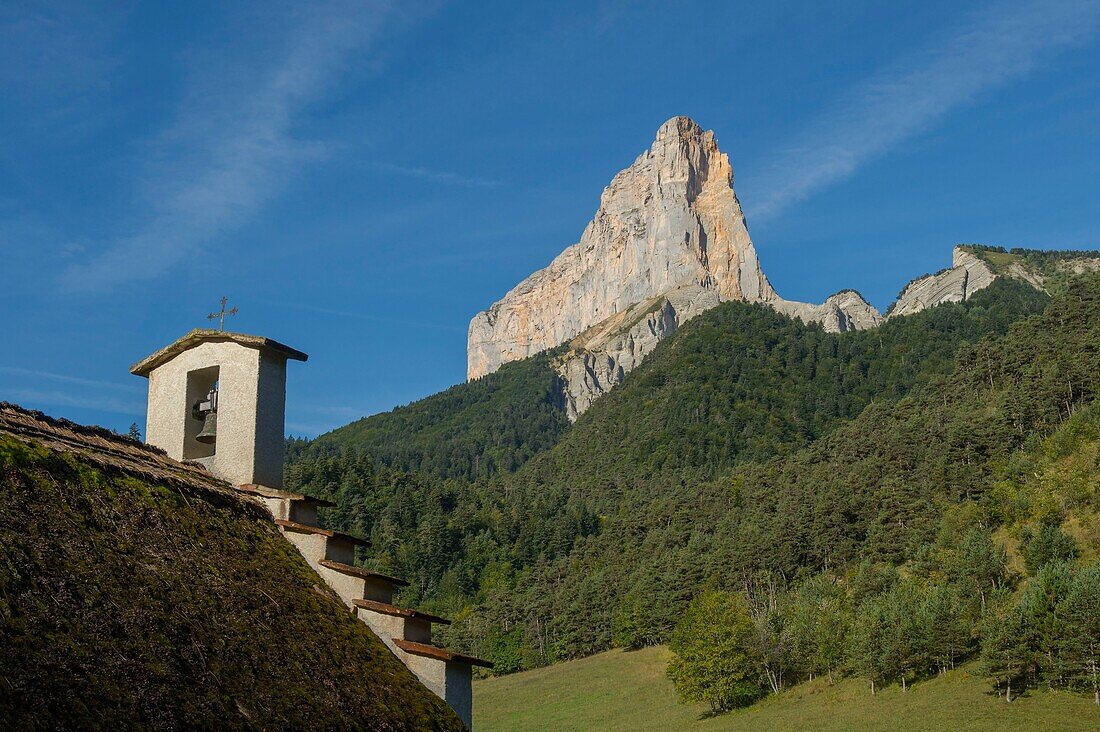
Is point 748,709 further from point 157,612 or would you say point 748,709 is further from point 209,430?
point 157,612

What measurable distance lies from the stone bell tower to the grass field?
48294 mm

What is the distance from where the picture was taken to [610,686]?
87250 millimetres

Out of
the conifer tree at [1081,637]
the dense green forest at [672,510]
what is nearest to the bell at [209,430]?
the conifer tree at [1081,637]

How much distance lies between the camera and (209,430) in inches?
604

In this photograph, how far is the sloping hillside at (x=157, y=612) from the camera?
Answer: 866 cm

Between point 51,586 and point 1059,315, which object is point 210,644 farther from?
point 1059,315

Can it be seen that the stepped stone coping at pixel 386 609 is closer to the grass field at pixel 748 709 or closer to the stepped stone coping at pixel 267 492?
the stepped stone coping at pixel 267 492

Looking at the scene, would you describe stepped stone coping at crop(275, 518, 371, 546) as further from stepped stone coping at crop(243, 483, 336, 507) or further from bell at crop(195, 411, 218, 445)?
bell at crop(195, 411, 218, 445)

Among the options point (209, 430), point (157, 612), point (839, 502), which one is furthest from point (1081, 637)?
point (157, 612)

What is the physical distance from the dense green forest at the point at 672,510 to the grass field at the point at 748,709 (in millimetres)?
8738

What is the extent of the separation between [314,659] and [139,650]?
2608mm

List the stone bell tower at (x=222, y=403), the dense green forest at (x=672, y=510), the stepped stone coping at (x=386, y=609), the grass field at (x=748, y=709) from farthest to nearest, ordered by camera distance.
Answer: the dense green forest at (x=672, y=510) < the grass field at (x=748, y=709) < the stone bell tower at (x=222, y=403) < the stepped stone coping at (x=386, y=609)

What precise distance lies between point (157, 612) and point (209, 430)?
5.36 m

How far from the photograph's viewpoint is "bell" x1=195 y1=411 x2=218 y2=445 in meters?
15.3
